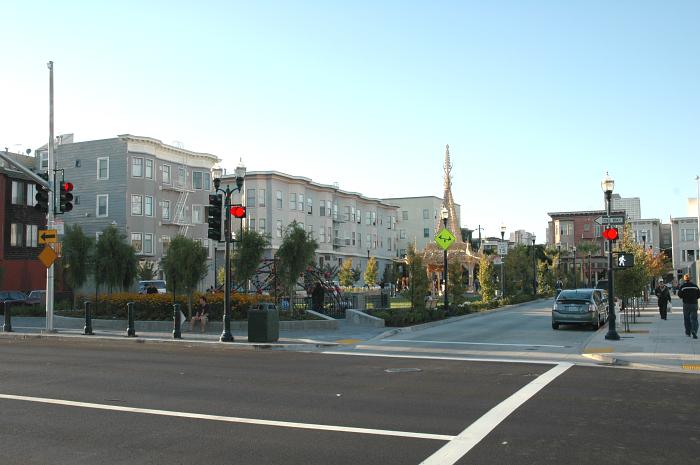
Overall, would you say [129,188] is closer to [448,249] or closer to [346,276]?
[346,276]

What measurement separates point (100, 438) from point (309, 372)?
6428 millimetres

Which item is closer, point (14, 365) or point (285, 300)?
point (14, 365)

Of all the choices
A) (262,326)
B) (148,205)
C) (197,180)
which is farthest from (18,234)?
(262,326)

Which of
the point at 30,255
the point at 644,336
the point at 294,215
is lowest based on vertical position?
the point at 644,336

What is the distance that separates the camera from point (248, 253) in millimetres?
29016

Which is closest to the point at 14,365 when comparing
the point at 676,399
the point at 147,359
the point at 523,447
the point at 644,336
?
the point at 147,359

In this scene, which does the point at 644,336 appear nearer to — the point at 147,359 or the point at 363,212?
the point at 147,359

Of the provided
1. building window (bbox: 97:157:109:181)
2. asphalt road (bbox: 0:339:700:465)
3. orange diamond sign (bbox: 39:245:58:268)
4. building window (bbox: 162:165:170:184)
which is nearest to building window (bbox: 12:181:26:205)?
building window (bbox: 97:157:109:181)

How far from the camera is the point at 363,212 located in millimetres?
82000

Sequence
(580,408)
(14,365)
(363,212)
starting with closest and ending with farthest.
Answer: (580,408) < (14,365) < (363,212)

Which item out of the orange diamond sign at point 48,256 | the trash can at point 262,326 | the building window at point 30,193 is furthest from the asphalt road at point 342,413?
the building window at point 30,193

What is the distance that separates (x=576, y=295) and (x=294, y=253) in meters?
11.2

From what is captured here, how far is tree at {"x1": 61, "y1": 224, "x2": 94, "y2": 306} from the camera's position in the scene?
101ft

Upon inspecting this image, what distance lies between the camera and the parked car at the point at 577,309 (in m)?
25.0
